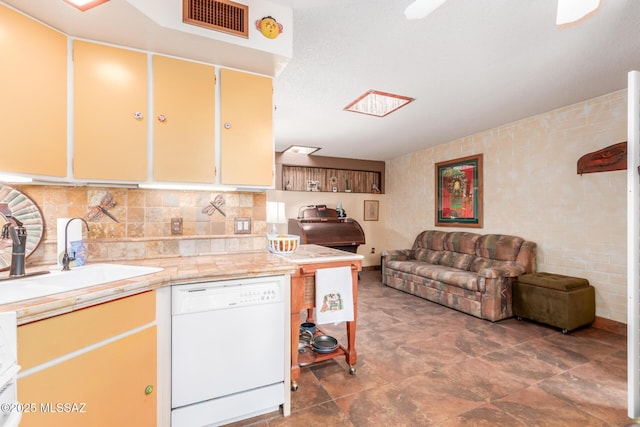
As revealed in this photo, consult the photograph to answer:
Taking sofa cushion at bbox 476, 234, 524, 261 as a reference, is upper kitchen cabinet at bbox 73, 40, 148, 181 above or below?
above

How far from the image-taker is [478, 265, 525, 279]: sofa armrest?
309 cm

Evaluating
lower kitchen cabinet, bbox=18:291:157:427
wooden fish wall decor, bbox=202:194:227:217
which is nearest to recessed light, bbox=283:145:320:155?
wooden fish wall decor, bbox=202:194:227:217

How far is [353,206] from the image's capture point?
6004mm

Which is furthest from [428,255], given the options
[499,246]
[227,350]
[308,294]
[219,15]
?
[219,15]

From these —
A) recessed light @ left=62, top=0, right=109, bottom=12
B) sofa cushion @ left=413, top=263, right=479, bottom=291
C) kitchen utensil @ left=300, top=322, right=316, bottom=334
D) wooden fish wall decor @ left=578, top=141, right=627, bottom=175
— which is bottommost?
kitchen utensil @ left=300, top=322, right=316, bottom=334

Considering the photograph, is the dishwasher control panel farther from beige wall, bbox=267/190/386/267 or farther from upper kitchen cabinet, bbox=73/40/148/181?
beige wall, bbox=267/190/386/267

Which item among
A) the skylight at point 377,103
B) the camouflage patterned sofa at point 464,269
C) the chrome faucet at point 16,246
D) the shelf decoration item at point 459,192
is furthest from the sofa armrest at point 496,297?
the chrome faucet at point 16,246

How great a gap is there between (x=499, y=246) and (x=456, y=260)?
2.05 ft

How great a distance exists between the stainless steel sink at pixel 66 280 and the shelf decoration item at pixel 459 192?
4.32 meters

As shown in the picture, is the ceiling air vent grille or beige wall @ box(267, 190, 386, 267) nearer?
the ceiling air vent grille

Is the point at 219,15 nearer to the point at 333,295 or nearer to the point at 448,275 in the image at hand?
the point at 333,295

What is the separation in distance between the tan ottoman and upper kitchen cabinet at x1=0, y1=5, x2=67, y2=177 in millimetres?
4253

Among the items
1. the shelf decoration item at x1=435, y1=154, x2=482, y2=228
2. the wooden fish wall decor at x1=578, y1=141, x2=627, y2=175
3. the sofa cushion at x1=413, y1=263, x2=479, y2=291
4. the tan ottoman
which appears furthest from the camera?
the shelf decoration item at x1=435, y1=154, x2=482, y2=228

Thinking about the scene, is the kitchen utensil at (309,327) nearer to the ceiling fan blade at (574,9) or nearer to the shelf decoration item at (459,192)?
the ceiling fan blade at (574,9)
